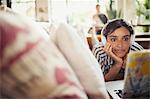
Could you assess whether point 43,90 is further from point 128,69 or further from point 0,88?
point 128,69

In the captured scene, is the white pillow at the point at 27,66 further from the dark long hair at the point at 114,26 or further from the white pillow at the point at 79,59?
the dark long hair at the point at 114,26

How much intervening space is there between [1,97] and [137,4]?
548cm

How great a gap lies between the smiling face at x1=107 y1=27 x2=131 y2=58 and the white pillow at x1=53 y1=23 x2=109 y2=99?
1.12 metres

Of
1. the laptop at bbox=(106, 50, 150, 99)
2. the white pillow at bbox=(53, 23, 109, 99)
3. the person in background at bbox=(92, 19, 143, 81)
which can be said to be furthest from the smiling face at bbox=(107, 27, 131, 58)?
the white pillow at bbox=(53, 23, 109, 99)

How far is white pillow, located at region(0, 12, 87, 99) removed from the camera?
669 mm

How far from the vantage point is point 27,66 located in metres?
0.69

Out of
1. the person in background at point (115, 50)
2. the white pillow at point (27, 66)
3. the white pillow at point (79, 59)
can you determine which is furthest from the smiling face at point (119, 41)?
the white pillow at point (27, 66)

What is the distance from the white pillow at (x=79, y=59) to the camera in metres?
0.96

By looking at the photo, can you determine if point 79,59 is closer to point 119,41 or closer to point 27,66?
point 27,66

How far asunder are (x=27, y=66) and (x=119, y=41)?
150 centimetres

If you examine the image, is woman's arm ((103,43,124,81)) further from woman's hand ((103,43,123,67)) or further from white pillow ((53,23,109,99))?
white pillow ((53,23,109,99))

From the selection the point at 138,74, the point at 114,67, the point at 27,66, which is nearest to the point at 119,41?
the point at 114,67

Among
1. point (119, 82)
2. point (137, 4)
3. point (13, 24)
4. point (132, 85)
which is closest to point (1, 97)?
point (13, 24)

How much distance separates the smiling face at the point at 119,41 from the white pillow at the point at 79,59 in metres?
1.12
